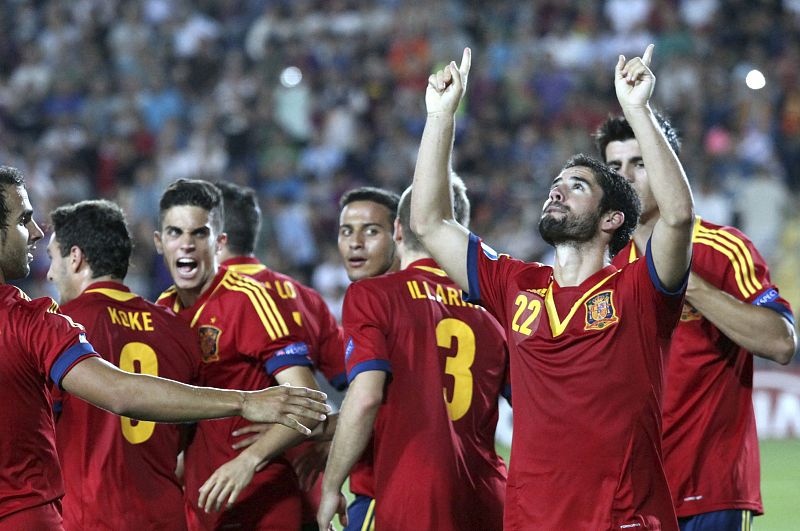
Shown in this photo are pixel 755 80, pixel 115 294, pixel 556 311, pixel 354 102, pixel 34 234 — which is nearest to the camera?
pixel 556 311

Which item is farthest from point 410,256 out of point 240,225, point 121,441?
point 121,441

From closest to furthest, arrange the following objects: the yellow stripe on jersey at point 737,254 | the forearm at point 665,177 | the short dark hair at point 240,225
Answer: the forearm at point 665,177 → the yellow stripe on jersey at point 737,254 → the short dark hair at point 240,225

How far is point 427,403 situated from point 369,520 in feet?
2.47

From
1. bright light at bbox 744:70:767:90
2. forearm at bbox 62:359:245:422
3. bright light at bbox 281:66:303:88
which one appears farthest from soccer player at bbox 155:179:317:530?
bright light at bbox 281:66:303:88

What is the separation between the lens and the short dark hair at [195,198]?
20.3 feet

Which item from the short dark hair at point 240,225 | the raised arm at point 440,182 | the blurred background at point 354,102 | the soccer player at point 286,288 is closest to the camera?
the raised arm at point 440,182

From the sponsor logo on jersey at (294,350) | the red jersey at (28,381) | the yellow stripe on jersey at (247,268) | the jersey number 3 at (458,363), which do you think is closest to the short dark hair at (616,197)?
the jersey number 3 at (458,363)

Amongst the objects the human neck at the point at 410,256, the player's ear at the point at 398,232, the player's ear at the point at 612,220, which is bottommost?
the player's ear at the point at 612,220

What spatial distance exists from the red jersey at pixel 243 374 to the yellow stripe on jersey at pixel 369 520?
1.26ft

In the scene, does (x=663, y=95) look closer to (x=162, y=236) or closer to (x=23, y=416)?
(x=162, y=236)

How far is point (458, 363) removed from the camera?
17.8 feet

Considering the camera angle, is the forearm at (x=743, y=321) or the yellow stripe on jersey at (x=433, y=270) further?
the yellow stripe on jersey at (x=433, y=270)

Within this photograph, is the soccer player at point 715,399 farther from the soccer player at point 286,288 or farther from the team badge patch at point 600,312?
the soccer player at point 286,288

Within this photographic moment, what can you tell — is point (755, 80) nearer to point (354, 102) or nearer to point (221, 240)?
point (354, 102)
